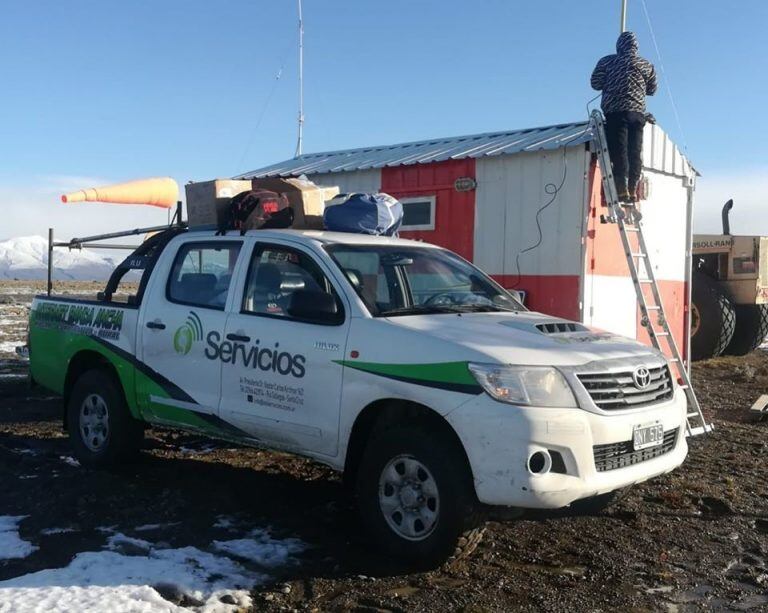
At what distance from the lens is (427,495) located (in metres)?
4.30

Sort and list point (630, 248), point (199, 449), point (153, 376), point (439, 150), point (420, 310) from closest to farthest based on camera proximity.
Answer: point (420, 310) → point (153, 376) → point (199, 449) → point (630, 248) → point (439, 150)

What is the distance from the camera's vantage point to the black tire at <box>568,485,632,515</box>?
5027mm

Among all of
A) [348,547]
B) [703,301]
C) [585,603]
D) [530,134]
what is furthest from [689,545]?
[703,301]

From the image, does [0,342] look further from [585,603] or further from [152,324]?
[585,603]

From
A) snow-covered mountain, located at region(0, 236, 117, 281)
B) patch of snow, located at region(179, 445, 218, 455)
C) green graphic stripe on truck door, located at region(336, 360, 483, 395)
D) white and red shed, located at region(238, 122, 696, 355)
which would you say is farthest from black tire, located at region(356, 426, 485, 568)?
snow-covered mountain, located at region(0, 236, 117, 281)

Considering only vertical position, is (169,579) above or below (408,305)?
below

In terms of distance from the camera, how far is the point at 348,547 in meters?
4.73

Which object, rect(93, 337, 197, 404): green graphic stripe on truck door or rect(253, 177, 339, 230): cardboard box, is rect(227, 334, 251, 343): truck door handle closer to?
rect(93, 337, 197, 404): green graphic stripe on truck door

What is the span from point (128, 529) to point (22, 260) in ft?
287

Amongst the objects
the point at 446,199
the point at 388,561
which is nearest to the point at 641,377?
the point at 388,561

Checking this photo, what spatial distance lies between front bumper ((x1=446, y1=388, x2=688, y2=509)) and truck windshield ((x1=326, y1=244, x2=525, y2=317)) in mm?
1031

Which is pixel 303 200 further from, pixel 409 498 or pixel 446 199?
pixel 446 199

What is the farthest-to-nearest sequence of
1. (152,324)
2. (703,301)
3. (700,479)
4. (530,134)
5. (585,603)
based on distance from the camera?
(703,301) → (530,134) → (700,479) → (152,324) → (585,603)

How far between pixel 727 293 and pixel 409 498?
1070cm
